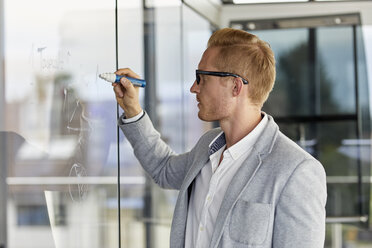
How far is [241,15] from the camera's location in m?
5.72

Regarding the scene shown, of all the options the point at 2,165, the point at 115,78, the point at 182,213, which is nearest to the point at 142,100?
the point at 115,78

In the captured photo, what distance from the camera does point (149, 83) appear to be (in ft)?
12.7

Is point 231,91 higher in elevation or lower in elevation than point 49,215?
higher

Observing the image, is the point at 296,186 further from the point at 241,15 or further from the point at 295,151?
the point at 241,15

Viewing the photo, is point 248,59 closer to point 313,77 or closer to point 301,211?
point 301,211

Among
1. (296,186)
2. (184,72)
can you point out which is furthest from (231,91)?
(184,72)

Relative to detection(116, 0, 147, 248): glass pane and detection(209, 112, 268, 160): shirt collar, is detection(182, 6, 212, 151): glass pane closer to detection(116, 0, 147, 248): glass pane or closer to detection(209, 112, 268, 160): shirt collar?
detection(116, 0, 147, 248): glass pane

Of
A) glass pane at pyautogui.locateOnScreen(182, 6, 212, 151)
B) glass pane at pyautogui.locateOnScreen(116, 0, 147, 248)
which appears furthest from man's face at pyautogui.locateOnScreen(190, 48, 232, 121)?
glass pane at pyautogui.locateOnScreen(182, 6, 212, 151)

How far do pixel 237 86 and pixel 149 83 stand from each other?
7.20 ft

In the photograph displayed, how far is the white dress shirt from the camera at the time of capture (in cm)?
166

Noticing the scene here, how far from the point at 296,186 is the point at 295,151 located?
10cm

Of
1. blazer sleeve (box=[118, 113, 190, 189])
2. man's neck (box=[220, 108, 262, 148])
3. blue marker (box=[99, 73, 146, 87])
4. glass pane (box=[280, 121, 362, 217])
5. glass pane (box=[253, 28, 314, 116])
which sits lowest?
glass pane (box=[280, 121, 362, 217])

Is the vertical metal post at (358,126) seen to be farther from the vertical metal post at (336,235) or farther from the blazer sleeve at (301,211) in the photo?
the blazer sleeve at (301,211)

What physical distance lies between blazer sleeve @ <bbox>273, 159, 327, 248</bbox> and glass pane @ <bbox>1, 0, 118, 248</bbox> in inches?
24.4
